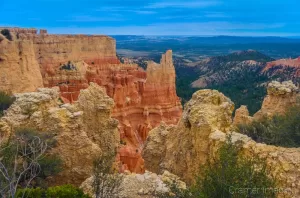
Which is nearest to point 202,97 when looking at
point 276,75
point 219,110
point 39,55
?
point 219,110

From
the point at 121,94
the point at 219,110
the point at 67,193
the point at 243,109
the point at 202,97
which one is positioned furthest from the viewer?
the point at 121,94

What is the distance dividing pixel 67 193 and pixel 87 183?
3.45 feet

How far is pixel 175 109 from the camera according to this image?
3394 centimetres

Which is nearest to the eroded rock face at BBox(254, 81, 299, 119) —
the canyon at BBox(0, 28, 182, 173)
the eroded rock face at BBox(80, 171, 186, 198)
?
the eroded rock face at BBox(80, 171, 186, 198)

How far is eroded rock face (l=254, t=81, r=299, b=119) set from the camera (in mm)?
14578

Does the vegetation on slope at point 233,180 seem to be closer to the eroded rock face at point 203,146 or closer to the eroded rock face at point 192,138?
the eroded rock face at point 203,146

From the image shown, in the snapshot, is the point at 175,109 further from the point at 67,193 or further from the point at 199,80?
the point at 199,80

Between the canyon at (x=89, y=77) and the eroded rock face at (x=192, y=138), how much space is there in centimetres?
1164

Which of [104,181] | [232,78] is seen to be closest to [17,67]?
[104,181]

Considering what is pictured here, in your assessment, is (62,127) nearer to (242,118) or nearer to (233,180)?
(233,180)

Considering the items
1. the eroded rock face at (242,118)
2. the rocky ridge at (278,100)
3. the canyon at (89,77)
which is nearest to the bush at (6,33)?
the canyon at (89,77)

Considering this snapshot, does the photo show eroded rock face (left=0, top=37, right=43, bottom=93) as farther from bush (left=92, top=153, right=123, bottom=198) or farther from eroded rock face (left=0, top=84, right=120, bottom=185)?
bush (left=92, top=153, right=123, bottom=198)

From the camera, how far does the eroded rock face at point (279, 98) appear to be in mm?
14578

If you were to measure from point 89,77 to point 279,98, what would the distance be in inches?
961
